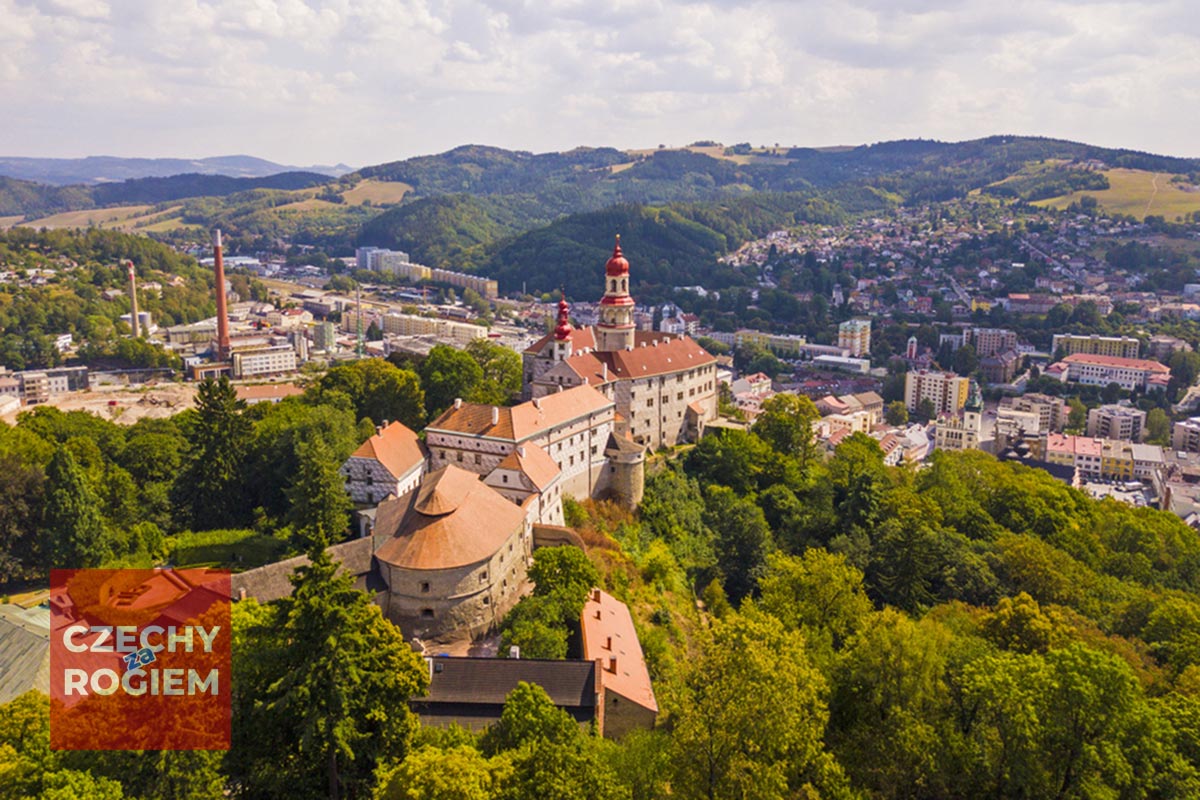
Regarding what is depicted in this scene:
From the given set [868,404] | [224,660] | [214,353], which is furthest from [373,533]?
[214,353]

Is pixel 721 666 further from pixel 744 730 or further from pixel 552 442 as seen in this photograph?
pixel 552 442

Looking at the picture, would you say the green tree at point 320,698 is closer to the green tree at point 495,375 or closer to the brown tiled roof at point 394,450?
the brown tiled roof at point 394,450

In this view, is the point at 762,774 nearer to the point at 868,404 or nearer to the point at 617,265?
the point at 617,265

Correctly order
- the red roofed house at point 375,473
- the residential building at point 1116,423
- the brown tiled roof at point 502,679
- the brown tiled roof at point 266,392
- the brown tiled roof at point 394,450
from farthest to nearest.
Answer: the residential building at point 1116,423, the brown tiled roof at point 266,392, the brown tiled roof at point 394,450, the red roofed house at point 375,473, the brown tiled roof at point 502,679

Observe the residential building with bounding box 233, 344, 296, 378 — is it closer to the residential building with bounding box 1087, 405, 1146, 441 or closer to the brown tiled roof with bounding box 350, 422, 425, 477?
the brown tiled roof with bounding box 350, 422, 425, 477

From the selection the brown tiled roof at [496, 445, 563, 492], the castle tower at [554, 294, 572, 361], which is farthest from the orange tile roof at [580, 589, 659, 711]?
the castle tower at [554, 294, 572, 361]

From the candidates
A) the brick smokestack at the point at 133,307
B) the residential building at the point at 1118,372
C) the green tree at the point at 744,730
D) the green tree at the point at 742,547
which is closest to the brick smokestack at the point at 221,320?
the brick smokestack at the point at 133,307
